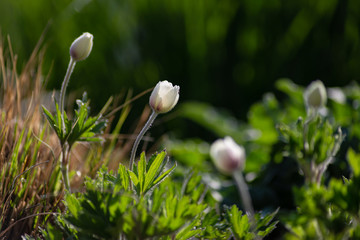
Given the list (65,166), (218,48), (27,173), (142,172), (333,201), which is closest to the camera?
(333,201)

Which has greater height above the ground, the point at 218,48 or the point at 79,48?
the point at 79,48

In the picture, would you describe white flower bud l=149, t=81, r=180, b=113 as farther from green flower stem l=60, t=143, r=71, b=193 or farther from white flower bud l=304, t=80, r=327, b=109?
white flower bud l=304, t=80, r=327, b=109

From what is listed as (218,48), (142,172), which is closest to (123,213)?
(142,172)

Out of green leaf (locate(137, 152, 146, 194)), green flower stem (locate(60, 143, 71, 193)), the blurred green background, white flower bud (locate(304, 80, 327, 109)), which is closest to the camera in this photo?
green leaf (locate(137, 152, 146, 194))

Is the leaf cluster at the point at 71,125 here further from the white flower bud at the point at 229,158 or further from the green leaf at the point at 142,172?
the white flower bud at the point at 229,158

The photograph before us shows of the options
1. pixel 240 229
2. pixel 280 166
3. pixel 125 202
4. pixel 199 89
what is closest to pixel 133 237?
pixel 125 202

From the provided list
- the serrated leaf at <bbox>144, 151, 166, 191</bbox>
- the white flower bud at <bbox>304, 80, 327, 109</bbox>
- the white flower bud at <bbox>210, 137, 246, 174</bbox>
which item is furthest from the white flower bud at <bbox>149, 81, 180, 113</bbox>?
the white flower bud at <bbox>304, 80, 327, 109</bbox>

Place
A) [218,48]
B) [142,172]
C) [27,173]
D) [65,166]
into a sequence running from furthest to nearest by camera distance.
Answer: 1. [218,48]
2. [27,173]
3. [65,166]
4. [142,172]

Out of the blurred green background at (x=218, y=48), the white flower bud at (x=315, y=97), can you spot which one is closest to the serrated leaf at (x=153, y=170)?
the white flower bud at (x=315, y=97)

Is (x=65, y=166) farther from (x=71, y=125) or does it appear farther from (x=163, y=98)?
(x=163, y=98)
